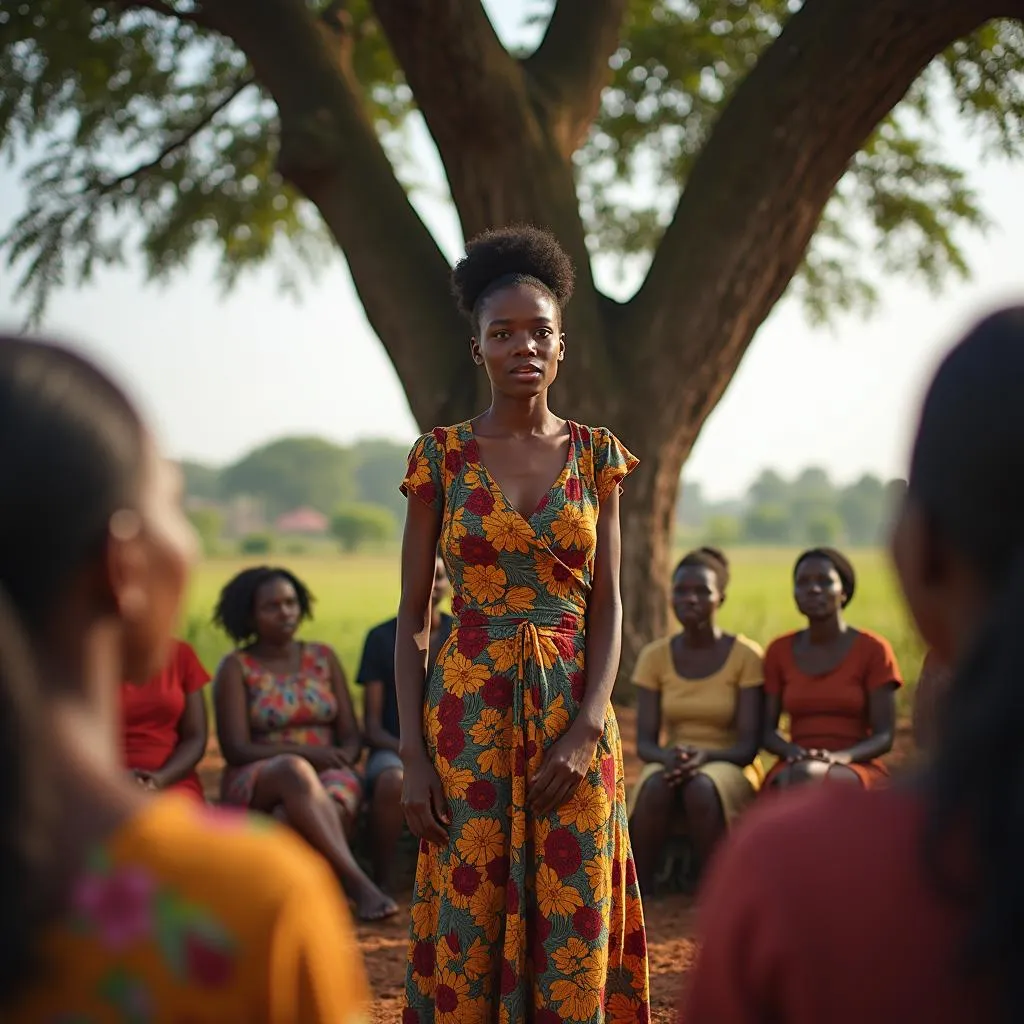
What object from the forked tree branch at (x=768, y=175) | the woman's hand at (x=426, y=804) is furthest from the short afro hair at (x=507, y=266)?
the forked tree branch at (x=768, y=175)

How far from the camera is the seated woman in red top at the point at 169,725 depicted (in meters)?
5.60

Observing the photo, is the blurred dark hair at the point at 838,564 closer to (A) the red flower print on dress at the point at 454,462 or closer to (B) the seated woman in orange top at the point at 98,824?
(A) the red flower print on dress at the point at 454,462

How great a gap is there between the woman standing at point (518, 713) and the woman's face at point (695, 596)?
9.21 ft

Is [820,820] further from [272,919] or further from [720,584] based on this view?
[720,584]

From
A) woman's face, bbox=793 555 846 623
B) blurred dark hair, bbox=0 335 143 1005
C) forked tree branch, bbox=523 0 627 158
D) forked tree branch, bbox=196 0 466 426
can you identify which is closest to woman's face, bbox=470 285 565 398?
blurred dark hair, bbox=0 335 143 1005

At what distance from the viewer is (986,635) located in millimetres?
1105

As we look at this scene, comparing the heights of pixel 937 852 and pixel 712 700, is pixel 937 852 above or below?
below

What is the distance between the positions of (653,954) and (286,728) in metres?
2.03

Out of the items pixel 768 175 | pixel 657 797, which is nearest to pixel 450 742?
pixel 657 797

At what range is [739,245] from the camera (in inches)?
325

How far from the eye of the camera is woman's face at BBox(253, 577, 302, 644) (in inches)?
239

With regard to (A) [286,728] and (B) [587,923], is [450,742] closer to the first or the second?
(B) [587,923]

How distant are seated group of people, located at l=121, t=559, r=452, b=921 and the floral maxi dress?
2.35 m

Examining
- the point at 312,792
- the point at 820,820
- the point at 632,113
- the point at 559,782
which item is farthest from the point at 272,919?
the point at 632,113
